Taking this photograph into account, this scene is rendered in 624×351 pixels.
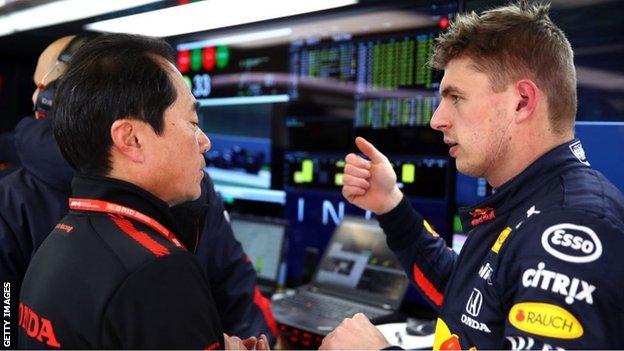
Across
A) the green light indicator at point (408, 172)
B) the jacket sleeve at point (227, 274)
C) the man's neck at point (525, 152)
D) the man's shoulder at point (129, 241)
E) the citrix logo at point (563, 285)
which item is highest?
the man's neck at point (525, 152)

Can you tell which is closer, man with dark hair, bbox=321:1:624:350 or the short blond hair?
man with dark hair, bbox=321:1:624:350

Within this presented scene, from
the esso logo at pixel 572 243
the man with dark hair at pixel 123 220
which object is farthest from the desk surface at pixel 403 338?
the esso logo at pixel 572 243

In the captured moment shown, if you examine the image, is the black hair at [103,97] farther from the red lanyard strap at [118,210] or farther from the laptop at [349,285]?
the laptop at [349,285]

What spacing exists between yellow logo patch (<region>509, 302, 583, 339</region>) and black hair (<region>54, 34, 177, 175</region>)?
704 mm

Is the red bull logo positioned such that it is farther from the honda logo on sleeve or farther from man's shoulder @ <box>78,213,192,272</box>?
man's shoulder @ <box>78,213,192,272</box>

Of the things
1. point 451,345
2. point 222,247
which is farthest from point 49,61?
point 451,345

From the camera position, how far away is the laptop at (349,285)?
7.27 feet

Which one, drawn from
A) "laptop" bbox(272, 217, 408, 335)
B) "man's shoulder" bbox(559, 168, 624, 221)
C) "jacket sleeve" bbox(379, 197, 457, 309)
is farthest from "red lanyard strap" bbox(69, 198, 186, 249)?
"laptop" bbox(272, 217, 408, 335)

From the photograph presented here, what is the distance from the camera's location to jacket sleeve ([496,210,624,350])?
36.6 inches

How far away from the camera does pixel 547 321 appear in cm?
94

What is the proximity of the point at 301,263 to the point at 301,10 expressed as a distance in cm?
122

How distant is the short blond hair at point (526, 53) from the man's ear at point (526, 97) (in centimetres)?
1

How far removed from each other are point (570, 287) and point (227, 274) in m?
1.14

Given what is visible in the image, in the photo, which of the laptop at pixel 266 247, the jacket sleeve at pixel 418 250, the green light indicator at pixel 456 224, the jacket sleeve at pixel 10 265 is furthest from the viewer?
the laptop at pixel 266 247
